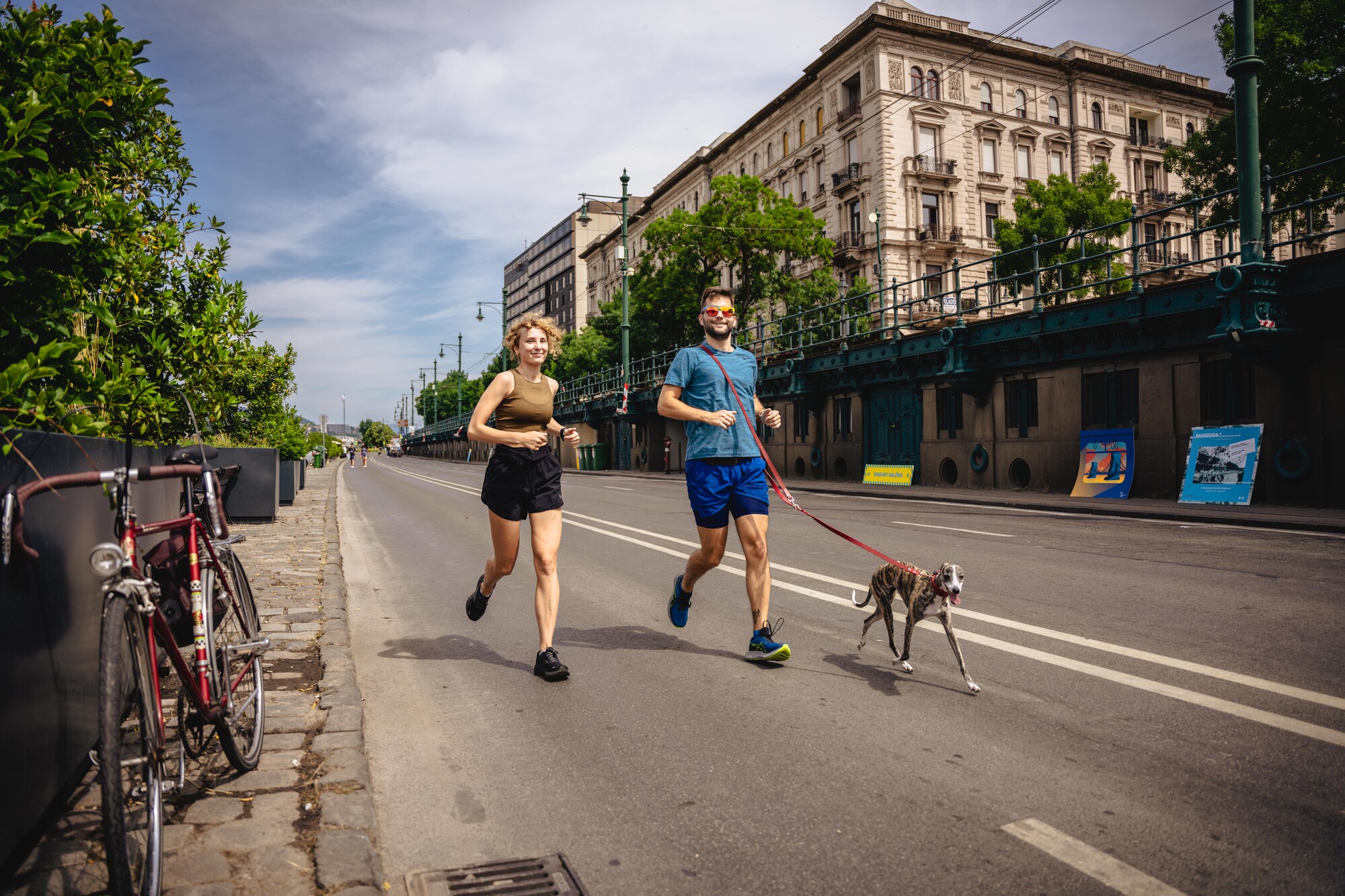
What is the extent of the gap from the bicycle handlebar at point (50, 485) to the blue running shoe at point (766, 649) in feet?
10.3

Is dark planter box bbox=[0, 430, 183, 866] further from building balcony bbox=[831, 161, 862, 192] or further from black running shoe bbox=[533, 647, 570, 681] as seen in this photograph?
building balcony bbox=[831, 161, 862, 192]

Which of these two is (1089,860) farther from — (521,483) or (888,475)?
(888,475)

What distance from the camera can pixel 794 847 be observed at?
2.96 m

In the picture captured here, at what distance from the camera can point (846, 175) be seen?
5219 centimetres

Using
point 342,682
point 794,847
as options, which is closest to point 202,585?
point 342,682

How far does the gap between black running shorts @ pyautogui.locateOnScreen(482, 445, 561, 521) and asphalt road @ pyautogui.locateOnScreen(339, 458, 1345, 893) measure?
96cm

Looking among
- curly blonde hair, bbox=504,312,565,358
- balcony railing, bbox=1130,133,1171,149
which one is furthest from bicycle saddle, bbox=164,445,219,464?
balcony railing, bbox=1130,133,1171,149

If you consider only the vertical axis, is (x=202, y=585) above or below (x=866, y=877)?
above

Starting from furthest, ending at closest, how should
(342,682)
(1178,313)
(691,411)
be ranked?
(1178,313) → (691,411) → (342,682)

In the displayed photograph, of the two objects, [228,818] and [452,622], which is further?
[452,622]

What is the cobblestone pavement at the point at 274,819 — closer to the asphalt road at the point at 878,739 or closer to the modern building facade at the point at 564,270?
the asphalt road at the point at 878,739

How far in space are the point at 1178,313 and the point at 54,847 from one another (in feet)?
61.0

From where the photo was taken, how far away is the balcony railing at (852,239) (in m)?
51.7

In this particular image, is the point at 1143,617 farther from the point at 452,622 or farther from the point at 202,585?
the point at 202,585
